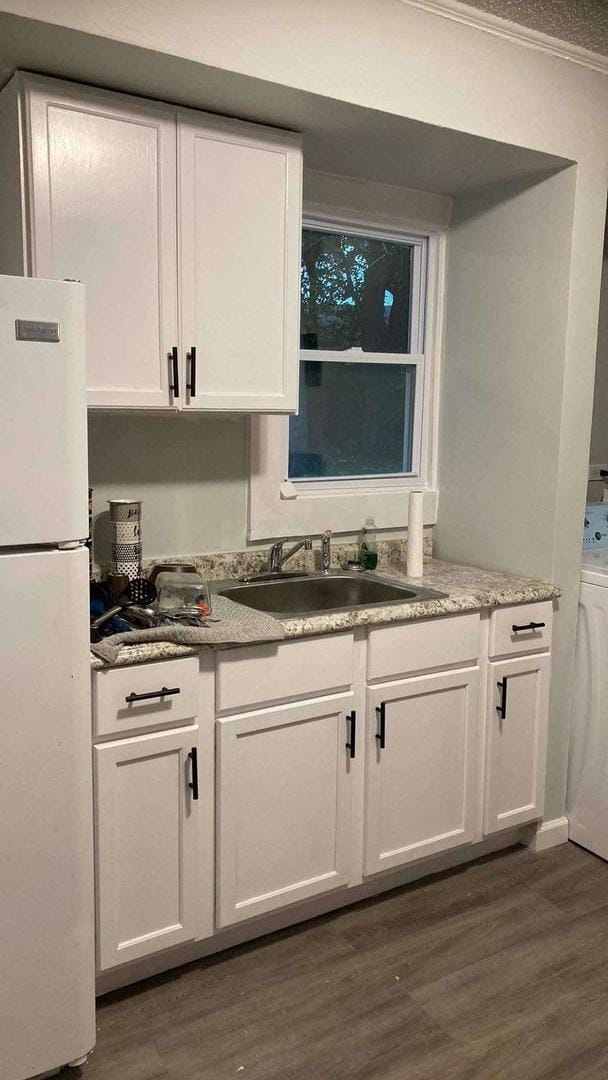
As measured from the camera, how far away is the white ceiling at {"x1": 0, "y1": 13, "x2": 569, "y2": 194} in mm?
1867

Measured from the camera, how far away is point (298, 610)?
9.09 ft

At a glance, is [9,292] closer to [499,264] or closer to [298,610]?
[298,610]

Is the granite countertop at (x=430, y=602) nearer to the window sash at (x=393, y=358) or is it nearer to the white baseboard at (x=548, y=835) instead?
the window sash at (x=393, y=358)

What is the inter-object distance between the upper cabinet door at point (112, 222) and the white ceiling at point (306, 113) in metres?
0.07

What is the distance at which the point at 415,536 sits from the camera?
286cm

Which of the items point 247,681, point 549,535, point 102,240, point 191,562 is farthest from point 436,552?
point 102,240

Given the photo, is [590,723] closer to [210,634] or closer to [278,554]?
[278,554]

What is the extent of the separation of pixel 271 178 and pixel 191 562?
1105mm

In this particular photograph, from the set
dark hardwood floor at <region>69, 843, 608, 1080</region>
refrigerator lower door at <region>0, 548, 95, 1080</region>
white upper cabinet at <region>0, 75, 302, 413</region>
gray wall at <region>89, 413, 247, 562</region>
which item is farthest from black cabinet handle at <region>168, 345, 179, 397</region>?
dark hardwood floor at <region>69, 843, 608, 1080</region>

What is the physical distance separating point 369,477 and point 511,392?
1.87ft

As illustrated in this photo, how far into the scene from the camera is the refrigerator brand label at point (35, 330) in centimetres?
160

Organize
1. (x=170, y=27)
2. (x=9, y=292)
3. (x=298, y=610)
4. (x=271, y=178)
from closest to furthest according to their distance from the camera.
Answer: (x=9, y=292) → (x=170, y=27) → (x=271, y=178) → (x=298, y=610)

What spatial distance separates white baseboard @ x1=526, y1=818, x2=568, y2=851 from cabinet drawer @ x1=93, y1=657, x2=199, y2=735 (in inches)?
55.9

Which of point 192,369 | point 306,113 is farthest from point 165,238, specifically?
point 306,113
